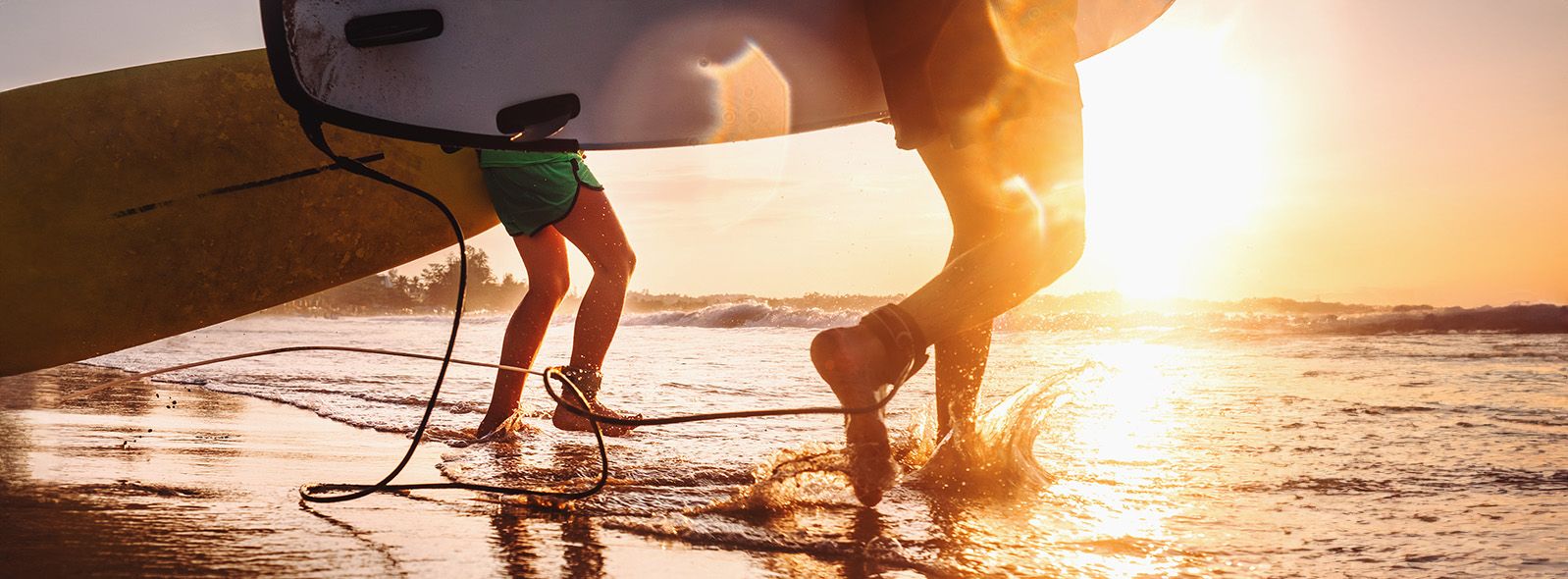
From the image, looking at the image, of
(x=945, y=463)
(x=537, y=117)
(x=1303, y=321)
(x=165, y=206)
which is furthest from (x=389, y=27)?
(x=1303, y=321)

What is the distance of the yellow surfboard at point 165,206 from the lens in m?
2.16

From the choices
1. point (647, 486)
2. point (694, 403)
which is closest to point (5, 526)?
point (647, 486)

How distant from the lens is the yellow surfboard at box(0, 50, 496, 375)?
216cm

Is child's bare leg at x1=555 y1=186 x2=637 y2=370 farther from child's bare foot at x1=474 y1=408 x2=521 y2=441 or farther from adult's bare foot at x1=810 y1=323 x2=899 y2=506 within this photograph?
adult's bare foot at x1=810 y1=323 x2=899 y2=506

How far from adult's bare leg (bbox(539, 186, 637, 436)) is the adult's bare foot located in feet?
4.10

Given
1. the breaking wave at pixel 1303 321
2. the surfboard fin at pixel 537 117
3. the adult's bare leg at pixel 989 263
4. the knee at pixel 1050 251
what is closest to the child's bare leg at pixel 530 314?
the surfboard fin at pixel 537 117

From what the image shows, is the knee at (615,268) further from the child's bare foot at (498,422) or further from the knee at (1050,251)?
the knee at (1050,251)

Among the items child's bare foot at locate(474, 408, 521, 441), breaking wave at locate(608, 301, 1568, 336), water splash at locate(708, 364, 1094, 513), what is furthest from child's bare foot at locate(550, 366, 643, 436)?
breaking wave at locate(608, 301, 1568, 336)

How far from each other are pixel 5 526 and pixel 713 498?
99cm

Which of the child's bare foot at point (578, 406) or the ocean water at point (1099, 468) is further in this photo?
the child's bare foot at point (578, 406)

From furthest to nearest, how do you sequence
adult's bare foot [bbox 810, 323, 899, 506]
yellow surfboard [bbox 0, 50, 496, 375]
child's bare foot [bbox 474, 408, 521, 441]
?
child's bare foot [bbox 474, 408, 521, 441], yellow surfboard [bbox 0, 50, 496, 375], adult's bare foot [bbox 810, 323, 899, 506]

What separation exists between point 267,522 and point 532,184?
1270mm

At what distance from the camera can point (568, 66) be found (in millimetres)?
1882

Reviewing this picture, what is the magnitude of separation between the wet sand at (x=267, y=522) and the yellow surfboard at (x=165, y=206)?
0.30 m
